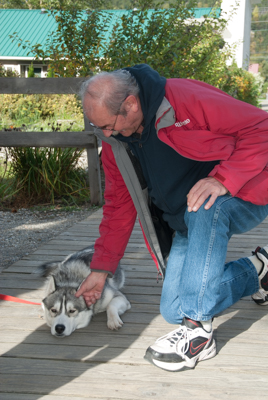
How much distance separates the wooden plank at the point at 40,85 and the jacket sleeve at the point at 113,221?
3.51 meters

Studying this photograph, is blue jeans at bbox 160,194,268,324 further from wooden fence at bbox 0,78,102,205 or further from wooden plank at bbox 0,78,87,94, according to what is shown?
wooden plank at bbox 0,78,87,94

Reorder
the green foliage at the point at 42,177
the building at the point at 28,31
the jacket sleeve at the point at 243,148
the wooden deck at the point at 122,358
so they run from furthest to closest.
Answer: the building at the point at 28,31 → the green foliage at the point at 42,177 → the jacket sleeve at the point at 243,148 → the wooden deck at the point at 122,358

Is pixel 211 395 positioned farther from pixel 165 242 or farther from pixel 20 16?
pixel 20 16

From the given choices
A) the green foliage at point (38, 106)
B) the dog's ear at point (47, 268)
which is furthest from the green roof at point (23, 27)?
the dog's ear at point (47, 268)

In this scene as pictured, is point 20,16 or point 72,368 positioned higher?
point 20,16

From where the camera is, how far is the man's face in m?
2.35

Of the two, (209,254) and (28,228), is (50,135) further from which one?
(209,254)

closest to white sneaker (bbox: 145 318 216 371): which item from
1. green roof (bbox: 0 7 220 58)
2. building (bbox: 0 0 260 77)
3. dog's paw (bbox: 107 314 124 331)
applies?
dog's paw (bbox: 107 314 124 331)

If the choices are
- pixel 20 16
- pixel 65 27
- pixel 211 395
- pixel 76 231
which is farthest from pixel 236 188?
pixel 20 16

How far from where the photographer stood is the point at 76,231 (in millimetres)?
4961

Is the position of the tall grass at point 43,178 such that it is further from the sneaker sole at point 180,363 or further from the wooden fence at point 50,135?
the sneaker sole at point 180,363

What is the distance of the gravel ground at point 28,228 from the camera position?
466 cm

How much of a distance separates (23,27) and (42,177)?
30.6 meters

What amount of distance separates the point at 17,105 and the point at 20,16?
82.1 feet
